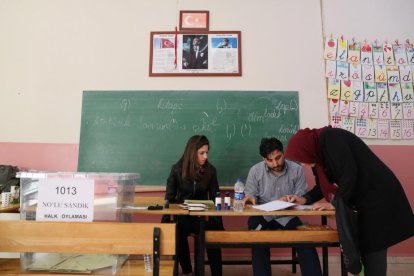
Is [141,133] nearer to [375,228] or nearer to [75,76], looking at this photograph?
[75,76]

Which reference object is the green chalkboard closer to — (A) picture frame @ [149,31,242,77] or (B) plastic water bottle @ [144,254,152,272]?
(A) picture frame @ [149,31,242,77]

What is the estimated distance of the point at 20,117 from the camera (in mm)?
3211

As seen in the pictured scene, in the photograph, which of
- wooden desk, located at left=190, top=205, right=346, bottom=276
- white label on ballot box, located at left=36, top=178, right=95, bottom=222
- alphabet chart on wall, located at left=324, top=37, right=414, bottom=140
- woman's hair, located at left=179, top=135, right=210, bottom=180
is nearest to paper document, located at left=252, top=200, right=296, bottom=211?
wooden desk, located at left=190, top=205, right=346, bottom=276

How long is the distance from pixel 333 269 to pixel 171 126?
215cm

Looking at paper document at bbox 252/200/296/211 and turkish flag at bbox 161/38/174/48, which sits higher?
turkish flag at bbox 161/38/174/48

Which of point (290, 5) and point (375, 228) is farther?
point (290, 5)

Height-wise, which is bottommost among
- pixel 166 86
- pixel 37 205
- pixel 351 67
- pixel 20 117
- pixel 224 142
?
pixel 37 205

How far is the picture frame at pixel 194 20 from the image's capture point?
327 cm

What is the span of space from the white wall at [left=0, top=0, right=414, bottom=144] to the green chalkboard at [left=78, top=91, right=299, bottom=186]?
11 cm

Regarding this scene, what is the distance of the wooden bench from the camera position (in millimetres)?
1064

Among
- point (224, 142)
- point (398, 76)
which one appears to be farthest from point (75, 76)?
point (398, 76)

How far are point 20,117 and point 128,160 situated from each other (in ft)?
4.19

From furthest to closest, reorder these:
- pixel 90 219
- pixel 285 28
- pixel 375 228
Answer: pixel 285 28, pixel 375 228, pixel 90 219

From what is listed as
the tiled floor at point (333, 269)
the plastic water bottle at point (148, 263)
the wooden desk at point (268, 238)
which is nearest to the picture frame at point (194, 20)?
the wooden desk at point (268, 238)
